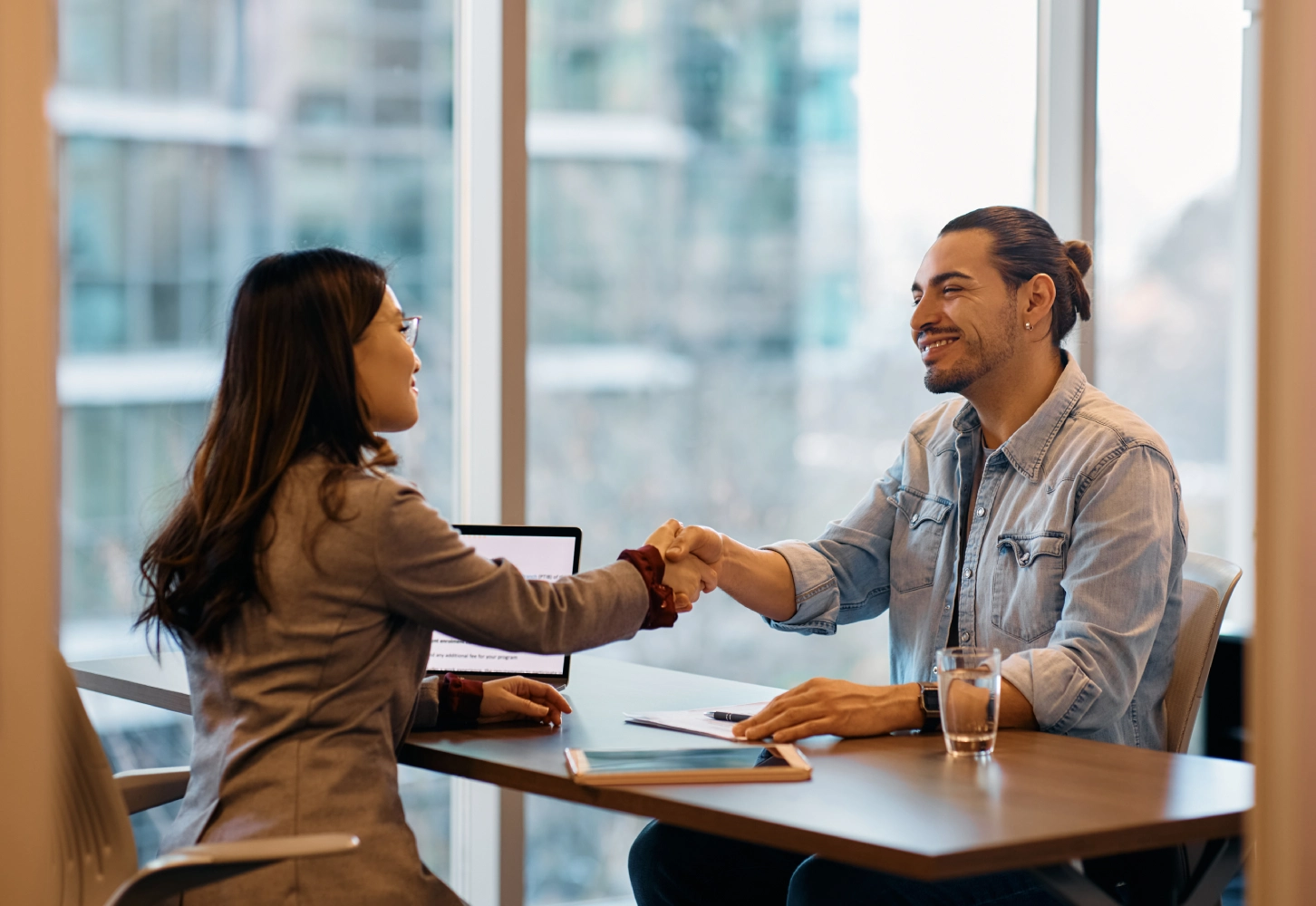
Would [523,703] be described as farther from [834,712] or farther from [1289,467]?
[1289,467]

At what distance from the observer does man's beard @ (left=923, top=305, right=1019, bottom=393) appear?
2.08 metres

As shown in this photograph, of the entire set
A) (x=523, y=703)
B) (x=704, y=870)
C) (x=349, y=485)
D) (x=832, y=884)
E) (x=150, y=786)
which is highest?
Answer: (x=349, y=485)

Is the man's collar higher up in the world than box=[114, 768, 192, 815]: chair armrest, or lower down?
higher up

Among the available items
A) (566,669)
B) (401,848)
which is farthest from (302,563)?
(566,669)

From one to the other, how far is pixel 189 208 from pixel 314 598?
1.52 metres

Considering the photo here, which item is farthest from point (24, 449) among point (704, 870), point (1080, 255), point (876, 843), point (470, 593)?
point (1080, 255)

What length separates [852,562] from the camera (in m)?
2.21

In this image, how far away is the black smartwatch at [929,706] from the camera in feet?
5.35

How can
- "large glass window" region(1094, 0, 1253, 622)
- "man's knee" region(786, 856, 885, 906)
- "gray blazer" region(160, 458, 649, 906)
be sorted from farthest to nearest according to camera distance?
1. "large glass window" region(1094, 0, 1253, 622)
2. "man's knee" region(786, 856, 885, 906)
3. "gray blazer" region(160, 458, 649, 906)

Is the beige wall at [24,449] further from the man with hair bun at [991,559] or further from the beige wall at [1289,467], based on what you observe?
the beige wall at [1289,467]

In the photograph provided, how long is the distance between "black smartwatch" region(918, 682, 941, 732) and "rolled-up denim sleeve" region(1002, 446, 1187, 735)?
10 centimetres

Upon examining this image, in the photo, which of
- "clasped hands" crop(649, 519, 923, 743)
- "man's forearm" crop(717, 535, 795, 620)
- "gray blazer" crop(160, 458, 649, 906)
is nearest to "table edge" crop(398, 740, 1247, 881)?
"gray blazer" crop(160, 458, 649, 906)

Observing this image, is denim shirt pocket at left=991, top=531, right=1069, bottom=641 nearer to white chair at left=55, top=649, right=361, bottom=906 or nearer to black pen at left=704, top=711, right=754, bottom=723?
black pen at left=704, top=711, right=754, bottom=723

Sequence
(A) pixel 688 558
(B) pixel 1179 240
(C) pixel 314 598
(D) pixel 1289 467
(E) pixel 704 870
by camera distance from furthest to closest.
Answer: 1. (B) pixel 1179 240
2. (A) pixel 688 558
3. (E) pixel 704 870
4. (C) pixel 314 598
5. (D) pixel 1289 467
